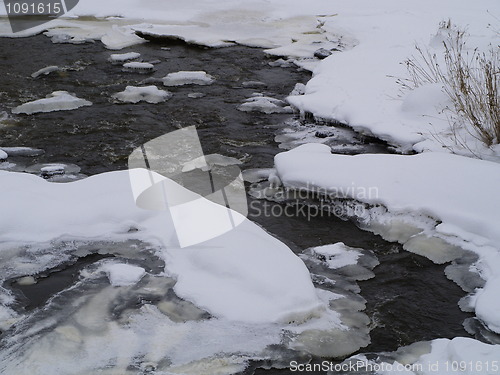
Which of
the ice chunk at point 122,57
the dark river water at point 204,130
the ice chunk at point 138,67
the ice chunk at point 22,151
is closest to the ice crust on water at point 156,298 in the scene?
the dark river water at point 204,130

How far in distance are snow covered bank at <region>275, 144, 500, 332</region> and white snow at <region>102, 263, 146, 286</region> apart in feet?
4.92

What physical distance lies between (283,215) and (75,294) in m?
1.61

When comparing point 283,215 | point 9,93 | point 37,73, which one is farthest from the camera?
point 37,73

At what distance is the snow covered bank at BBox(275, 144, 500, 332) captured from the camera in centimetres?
399

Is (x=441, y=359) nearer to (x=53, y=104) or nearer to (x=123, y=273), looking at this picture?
(x=123, y=273)

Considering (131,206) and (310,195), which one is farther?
(310,195)

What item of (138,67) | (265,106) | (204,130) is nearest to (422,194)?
(204,130)

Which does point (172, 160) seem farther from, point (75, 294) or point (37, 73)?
point (37, 73)

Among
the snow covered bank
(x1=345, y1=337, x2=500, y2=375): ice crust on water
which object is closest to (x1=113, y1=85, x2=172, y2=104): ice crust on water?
the snow covered bank

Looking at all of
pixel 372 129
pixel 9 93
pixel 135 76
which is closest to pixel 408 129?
pixel 372 129

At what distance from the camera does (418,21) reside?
9742 millimetres

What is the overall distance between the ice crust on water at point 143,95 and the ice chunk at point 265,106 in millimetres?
899

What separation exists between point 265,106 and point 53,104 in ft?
7.26

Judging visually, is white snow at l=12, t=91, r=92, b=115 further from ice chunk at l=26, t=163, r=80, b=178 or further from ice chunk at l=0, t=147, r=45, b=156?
ice chunk at l=26, t=163, r=80, b=178
